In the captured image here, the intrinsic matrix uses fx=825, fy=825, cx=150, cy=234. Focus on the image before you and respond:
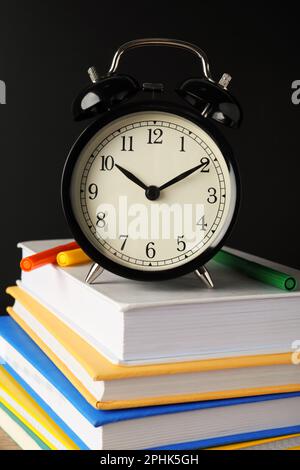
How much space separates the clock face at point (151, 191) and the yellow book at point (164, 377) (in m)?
0.17

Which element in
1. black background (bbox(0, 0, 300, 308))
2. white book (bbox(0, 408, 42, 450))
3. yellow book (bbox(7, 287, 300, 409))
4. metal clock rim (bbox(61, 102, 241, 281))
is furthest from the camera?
black background (bbox(0, 0, 300, 308))

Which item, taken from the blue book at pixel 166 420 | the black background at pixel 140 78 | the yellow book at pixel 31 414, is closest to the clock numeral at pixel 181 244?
the blue book at pixel 166 420

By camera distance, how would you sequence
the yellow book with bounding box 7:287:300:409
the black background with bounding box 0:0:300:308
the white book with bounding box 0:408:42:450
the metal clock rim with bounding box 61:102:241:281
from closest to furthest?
the yellow book with bounding box 7:287:300:409, the metal clock rim with bounding box 61:102:241:281, the white book with bounding box 0:408:42:450, the black background with bounding box 0:0:300:308

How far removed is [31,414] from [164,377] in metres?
0.32

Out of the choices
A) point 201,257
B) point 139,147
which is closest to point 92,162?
point 139,147

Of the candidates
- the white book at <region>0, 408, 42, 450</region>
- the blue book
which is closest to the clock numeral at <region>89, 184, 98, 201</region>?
the blue book

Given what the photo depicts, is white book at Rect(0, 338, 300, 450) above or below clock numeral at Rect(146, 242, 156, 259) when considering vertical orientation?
below

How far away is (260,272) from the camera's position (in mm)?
1434

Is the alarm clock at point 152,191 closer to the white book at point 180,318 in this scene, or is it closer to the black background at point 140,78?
the white book at point 180,318

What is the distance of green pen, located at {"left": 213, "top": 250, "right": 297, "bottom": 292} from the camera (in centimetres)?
136

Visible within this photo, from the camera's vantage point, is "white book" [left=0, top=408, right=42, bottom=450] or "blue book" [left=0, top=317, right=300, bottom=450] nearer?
"blue book" [left=0, top=317, right=300, bottom=450]

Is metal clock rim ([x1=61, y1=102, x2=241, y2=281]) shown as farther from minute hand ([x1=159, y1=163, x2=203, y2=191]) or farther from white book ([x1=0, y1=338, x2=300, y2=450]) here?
white book ([x1=0, y1=338, x2=300, y2=450])

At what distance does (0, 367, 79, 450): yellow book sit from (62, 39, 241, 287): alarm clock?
0.29 metres

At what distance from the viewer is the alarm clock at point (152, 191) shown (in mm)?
1343
